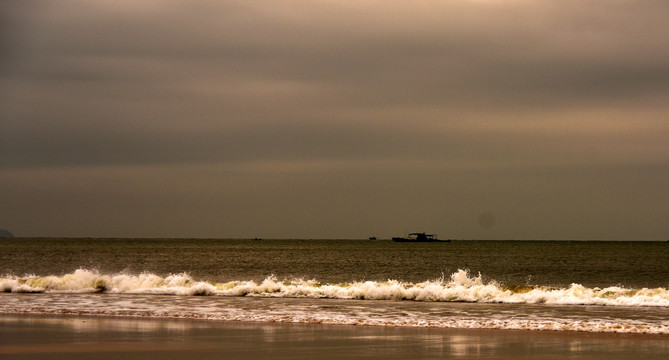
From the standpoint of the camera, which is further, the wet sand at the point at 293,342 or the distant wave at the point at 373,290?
the distant wave at the point at 373,290

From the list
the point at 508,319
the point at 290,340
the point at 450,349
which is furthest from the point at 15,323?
the point at 508,319

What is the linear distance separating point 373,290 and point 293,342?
1957cm

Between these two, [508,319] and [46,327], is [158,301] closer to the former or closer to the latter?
[46,327]

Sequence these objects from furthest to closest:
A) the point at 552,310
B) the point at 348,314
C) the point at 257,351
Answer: the point at 552,310, the point at 348,314, the point at 257,351

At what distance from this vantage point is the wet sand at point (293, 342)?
18797mm

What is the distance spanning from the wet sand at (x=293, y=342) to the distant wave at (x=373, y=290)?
14374mm

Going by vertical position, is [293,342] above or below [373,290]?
below

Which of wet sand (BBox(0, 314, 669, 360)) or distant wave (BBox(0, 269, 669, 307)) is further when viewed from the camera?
distant wave (BBox(0, 269, 669, 307))

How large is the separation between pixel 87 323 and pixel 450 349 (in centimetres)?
1344

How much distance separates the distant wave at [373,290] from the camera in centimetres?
3766

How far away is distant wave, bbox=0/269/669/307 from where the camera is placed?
3766 cm

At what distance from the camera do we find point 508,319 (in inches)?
1112

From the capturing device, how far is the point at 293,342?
69.5 ft

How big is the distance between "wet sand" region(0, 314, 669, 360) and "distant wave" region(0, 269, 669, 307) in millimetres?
14374
